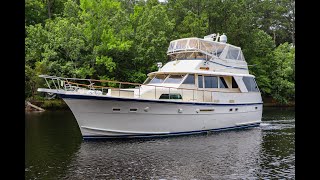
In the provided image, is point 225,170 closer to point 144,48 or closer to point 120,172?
point 120,172

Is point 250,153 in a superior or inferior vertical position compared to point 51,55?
inferior

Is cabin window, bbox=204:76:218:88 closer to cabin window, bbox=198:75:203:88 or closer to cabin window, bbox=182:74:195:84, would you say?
cabin window, bbox=198:75:203:88

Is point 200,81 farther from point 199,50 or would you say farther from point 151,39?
point 151,39

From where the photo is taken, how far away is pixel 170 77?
1989 centimetres

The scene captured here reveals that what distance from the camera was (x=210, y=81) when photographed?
20.3 meters

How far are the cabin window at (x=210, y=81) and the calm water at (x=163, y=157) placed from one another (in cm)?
320

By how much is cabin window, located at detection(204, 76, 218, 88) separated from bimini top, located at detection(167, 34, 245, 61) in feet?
5.19

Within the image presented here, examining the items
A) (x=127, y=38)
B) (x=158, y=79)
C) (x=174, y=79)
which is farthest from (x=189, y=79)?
(x=127, y=38)

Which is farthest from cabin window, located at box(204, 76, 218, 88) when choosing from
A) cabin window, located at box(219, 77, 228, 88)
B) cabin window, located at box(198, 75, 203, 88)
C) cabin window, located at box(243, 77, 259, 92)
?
cabin window, located at box(243, 77, 259, 92)

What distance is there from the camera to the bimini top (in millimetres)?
21422

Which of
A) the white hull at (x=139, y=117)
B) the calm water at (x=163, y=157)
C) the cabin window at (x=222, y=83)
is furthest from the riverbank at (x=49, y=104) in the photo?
the cabin window at (x=222, y=83)

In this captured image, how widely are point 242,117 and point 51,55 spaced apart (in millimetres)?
21741
